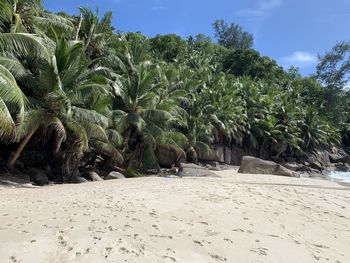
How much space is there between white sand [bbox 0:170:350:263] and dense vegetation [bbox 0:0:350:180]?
163 inches

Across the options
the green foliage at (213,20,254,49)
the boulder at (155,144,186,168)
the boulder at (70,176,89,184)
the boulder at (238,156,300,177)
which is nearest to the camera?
the boulder at (70,176,89,184)

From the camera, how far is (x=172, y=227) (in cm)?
728

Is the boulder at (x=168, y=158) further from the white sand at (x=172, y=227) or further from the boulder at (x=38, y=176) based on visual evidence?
the white sand at (x=172, y=227)

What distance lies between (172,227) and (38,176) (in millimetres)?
12793

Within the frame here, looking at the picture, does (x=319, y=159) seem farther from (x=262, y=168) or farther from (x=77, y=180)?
(x=77, y=180)

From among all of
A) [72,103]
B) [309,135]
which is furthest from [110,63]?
[309,135]

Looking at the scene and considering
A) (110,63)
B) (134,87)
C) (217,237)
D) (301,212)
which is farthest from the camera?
(110,63)

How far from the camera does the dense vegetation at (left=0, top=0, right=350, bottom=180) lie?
648 inches

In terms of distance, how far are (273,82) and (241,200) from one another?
50.1 metres

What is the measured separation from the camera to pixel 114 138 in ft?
69.8

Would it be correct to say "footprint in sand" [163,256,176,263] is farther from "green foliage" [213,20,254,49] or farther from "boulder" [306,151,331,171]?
"green foliage" [213,20,254,49]

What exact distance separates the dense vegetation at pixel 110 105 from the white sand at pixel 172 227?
413cm

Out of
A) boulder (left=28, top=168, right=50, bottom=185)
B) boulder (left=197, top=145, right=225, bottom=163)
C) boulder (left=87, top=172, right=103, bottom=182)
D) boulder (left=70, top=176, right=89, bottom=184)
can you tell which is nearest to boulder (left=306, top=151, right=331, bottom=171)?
boulder (left=197, top=145, right=225, bottom=163)

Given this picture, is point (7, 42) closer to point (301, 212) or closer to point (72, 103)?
point (72, 103)
